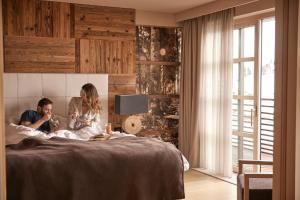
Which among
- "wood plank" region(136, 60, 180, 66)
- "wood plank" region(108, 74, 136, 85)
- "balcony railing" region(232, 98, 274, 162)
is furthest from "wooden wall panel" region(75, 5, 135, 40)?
"balcony railing" region(232, 98, 274, 162)

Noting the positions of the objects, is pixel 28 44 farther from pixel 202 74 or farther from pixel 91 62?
pixel 202 74

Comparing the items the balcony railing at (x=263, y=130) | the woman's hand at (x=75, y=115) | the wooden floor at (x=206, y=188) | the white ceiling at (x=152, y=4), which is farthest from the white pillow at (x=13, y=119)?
the balcony railing at (x=263, y=130)

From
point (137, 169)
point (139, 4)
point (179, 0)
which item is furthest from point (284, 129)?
point (139, 4)

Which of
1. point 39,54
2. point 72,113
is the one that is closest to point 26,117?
point 72,113

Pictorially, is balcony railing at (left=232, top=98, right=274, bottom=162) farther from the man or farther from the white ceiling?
the man

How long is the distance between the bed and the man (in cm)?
36

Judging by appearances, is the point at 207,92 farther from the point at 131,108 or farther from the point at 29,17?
the point at 29,17

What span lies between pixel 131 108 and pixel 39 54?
58.5 inches

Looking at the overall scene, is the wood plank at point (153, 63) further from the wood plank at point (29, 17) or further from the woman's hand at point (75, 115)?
the wood plank at point (29, 17)

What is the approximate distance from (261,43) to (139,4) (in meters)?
→ 1.81

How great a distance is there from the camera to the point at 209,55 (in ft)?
17.1

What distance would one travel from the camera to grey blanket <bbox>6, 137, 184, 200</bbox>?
302 cm

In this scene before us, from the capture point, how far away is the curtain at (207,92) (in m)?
4.91

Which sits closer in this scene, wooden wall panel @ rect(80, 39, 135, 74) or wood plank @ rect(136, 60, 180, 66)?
wooden wall panel @ rect(80, 39, 135, 74)
